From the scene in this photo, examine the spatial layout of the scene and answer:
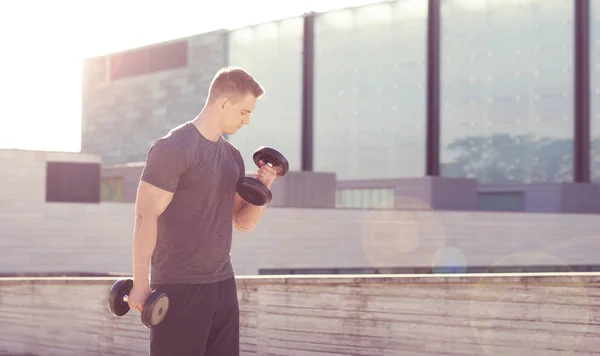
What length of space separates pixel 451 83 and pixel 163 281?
119ft

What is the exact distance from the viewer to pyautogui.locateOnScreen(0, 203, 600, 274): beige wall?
2856 cm

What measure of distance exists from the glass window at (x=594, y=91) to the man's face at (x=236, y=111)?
35194 mm

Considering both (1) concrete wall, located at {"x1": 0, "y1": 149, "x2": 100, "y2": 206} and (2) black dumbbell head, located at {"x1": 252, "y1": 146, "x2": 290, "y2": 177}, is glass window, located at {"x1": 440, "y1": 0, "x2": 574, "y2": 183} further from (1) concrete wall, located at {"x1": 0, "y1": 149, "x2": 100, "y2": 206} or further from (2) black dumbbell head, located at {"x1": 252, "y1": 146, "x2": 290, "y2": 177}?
(2) black dumbbell head, located at {"x1": 252, "y1": 146, "x2": 290, "y2": 177}

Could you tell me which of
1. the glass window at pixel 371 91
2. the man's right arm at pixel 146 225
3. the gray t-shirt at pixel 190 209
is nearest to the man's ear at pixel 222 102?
the gray t-shirt at pixel 190 209

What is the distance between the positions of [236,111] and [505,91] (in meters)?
36.3

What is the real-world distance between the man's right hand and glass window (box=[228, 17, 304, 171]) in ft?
125

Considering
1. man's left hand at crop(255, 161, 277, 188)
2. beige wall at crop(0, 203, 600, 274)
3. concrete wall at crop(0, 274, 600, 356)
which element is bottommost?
beige wall at crop(0, 203, 600, 274)

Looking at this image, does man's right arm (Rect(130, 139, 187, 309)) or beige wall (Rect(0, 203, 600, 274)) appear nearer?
man's right arm (Rect(130, 139, 187, 309))

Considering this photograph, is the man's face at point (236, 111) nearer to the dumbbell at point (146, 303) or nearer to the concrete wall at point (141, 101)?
the dumbbell at point (146, 303)

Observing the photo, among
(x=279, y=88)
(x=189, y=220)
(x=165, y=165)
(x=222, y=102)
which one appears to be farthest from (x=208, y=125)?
(x=279, y=88)

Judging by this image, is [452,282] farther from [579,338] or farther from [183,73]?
[183,73]

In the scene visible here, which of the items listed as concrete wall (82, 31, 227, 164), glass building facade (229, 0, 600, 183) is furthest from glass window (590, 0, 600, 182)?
concrete wall (82, 31, 227, 164)

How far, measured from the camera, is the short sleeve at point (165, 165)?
3572 millimetres

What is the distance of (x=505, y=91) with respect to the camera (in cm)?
3856
